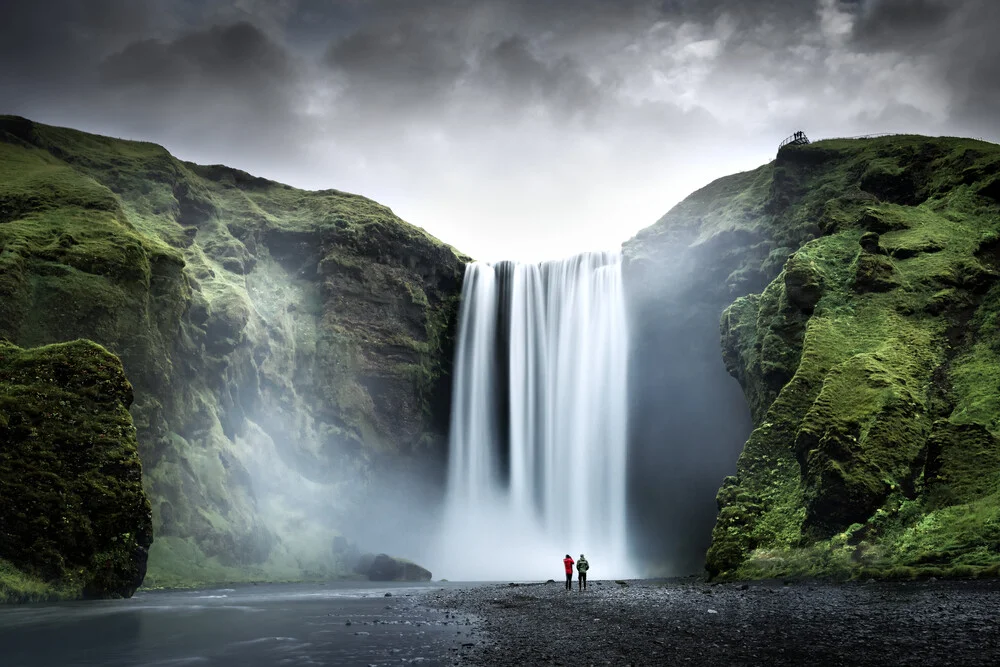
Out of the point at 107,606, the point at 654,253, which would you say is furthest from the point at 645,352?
the point at 107,606

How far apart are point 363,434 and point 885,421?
137ft

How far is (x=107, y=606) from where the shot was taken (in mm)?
23641

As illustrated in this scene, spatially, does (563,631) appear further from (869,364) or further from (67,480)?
(67,480)

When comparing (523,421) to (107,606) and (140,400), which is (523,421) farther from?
(107,606)

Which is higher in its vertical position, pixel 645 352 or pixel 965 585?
pixel 645 352

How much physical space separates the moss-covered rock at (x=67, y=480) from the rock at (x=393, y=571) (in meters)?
21.2

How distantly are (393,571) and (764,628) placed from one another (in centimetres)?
3751

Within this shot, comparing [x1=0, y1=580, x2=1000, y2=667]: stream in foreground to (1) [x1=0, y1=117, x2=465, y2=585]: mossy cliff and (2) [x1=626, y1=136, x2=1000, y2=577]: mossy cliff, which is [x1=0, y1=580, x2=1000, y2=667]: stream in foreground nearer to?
(2) [x1=626, y1=136, x2=1000, y2=577]: mossy cliff

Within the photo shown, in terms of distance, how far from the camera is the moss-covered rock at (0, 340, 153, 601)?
25844 mm

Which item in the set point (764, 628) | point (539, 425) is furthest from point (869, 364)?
point (539, 425)

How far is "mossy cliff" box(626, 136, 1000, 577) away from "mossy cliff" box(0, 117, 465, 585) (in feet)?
98.0

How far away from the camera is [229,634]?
661 inches

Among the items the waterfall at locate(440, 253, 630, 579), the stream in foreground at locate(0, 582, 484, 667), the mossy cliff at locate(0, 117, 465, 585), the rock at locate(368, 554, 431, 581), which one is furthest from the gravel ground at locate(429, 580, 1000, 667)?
the waterfall at locate(440, 253, 630, 579)

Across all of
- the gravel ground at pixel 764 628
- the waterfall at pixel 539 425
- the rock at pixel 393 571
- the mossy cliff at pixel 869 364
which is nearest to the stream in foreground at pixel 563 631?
the gravel ground at pixel 764 628
